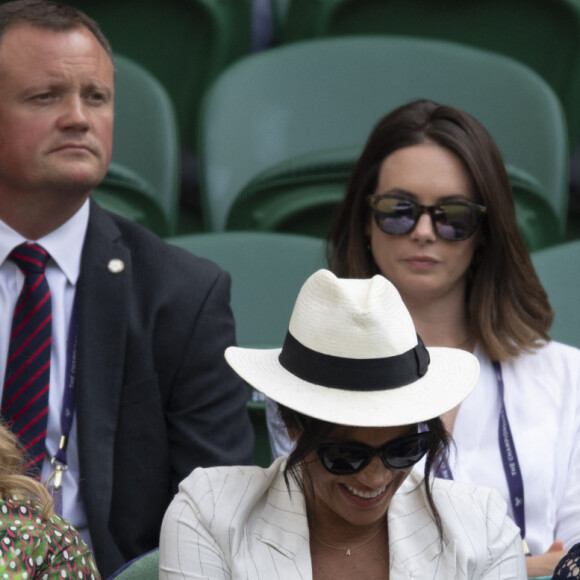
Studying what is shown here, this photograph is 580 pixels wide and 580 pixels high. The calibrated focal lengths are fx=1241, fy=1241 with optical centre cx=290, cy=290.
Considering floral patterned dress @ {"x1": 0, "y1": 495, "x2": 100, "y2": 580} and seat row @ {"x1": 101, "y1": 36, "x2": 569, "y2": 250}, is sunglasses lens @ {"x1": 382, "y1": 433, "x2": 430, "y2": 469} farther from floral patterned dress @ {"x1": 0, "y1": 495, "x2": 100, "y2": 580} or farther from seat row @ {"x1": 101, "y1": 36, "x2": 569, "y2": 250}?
seat row @ {"x1": 101, "y1": 36, "x2": 569, "y2": 250}

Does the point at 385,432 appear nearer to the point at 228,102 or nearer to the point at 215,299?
the point at 215,299

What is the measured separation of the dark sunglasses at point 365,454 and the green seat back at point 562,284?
62.0 inches

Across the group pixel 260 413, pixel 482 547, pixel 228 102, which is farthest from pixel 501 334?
pixel 228 102

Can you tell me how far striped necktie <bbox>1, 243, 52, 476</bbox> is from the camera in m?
2.59

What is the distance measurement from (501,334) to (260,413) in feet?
1.99

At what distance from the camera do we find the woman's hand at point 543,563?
2480mm

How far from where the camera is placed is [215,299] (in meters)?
2.81

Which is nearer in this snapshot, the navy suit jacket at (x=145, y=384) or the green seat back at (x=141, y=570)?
the green seat back at (x=141, y=570)

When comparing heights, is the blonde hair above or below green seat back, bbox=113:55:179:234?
below

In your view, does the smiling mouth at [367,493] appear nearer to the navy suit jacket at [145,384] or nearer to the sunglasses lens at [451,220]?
the navy suit jacket at [145,384]

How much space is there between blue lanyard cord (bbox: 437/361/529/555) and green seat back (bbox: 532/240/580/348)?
0.63m

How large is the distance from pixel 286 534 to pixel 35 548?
16.0 inches

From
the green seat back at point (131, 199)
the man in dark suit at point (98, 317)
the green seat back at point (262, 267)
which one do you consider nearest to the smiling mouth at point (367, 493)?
the man in dark suit at point (98, 317)

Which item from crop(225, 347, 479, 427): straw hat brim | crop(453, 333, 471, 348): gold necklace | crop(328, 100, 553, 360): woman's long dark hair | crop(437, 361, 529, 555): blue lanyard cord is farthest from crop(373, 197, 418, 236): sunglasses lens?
crop(225, 347, 479, 427): straw hat brim
